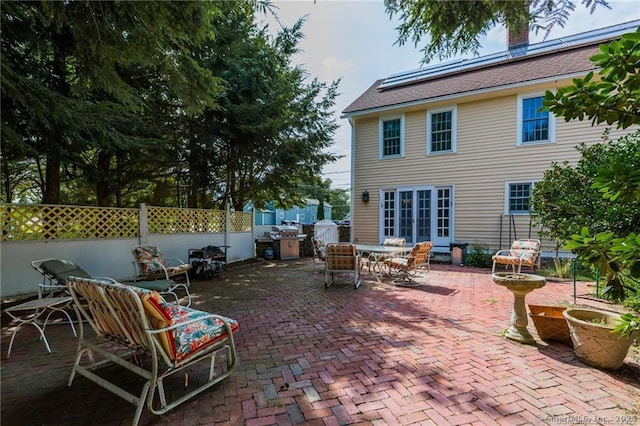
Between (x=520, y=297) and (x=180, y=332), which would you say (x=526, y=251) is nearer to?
(x=520, y=297)

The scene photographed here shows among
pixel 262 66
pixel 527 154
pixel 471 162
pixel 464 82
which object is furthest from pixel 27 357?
pixel 464 82

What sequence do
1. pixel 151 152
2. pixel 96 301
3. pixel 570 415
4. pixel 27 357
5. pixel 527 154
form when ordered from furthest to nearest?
pixel 527 154
pixel 151 152
pixel 27 357
pixel 96 301
pixel 570 415

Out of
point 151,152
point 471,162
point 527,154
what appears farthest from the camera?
point 471,162

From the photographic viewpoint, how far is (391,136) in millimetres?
11141

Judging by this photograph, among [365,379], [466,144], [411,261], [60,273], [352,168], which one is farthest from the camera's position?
[352,168]

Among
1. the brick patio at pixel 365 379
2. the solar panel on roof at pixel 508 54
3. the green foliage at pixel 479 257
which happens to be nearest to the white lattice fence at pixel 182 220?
the brick patio at pixel 365 379

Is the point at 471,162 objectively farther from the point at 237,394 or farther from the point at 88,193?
the point at 88,193

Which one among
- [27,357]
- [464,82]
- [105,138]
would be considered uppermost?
[464,82]

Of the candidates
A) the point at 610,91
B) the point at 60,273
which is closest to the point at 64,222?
the point at 60,273

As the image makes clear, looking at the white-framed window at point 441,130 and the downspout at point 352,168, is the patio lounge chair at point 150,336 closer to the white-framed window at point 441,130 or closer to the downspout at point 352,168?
the downspout at point 352,168

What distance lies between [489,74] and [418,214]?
555cm

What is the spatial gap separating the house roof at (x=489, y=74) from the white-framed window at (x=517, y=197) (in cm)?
314

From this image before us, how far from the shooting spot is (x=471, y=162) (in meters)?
9.78

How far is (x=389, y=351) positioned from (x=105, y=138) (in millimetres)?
6317
